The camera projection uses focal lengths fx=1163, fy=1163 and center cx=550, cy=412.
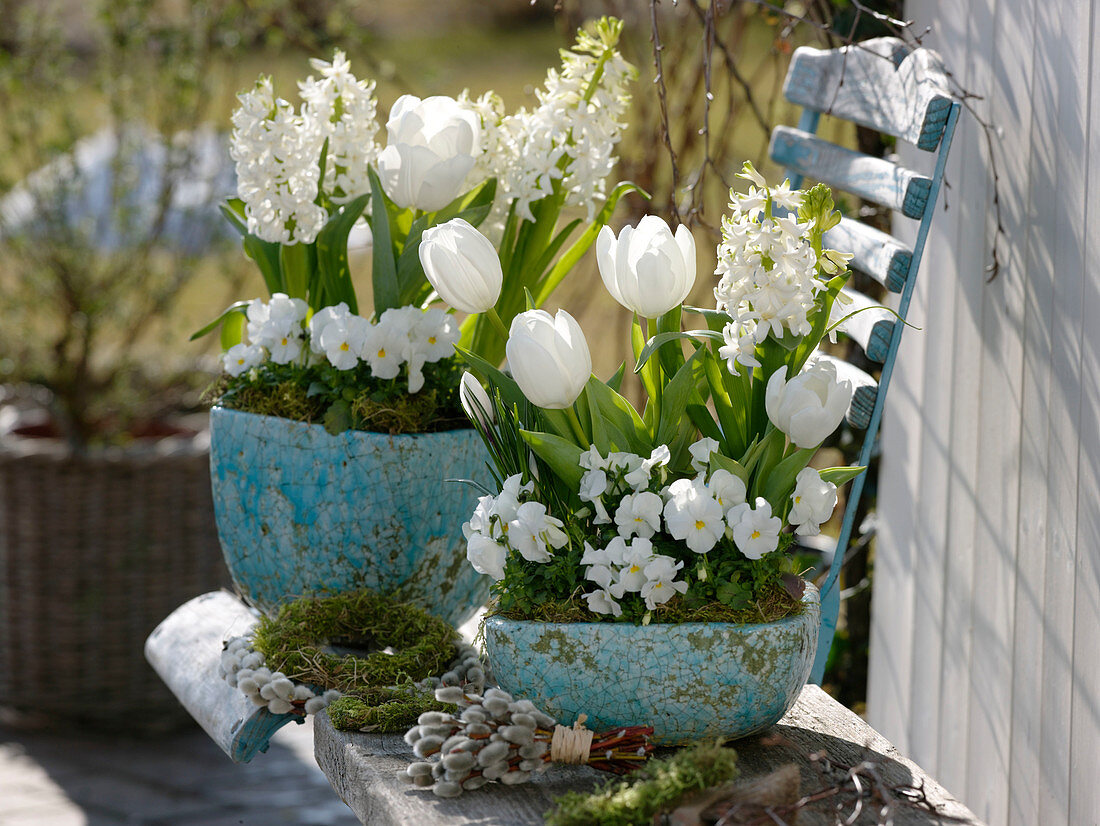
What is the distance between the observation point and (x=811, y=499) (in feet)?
3.08

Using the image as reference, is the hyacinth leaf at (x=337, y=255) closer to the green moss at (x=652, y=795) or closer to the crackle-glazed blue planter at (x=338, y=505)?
the crackle-glazed blue planter at (x=338, y=505)

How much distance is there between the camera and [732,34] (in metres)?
2.37

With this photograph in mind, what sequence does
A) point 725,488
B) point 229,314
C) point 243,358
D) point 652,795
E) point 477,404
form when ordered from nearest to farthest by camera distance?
1. point 652,795
2. point 725,488
3. point 477,404
4. point 243,358
5. point 229,314

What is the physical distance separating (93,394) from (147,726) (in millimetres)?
891

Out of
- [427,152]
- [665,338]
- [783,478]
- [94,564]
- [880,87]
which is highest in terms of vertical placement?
[880,87]

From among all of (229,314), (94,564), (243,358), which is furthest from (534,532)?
(94,564)

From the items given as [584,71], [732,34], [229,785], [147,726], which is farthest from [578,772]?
[147,726]

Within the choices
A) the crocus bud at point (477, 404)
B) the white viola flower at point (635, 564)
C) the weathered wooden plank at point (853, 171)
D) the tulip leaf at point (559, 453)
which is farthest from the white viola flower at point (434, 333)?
the weathered wooden plank at point (853, 171)

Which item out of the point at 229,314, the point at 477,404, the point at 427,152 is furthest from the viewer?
the point at 229,314

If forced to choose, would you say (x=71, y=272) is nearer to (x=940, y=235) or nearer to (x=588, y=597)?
(x=940, y=235)

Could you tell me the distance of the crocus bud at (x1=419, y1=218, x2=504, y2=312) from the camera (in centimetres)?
96

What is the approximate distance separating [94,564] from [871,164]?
7.42 ft

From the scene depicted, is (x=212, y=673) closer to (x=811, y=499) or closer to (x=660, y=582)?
(x=660, y=582)

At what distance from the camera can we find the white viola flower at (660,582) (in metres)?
0.90
